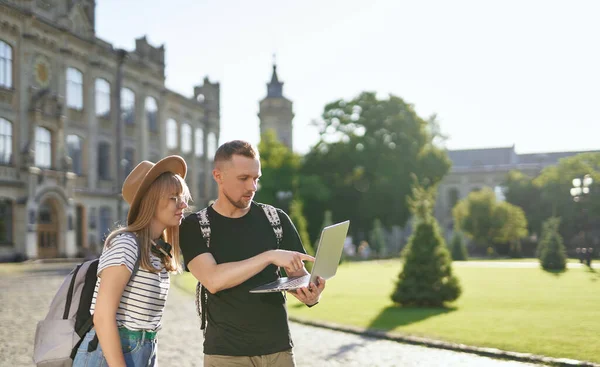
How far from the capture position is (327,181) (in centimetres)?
5522

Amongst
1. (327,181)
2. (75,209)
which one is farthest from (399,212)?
(75,209)

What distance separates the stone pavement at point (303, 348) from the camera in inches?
380

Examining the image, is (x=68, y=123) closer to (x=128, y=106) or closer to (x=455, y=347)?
(x=128, y=106)

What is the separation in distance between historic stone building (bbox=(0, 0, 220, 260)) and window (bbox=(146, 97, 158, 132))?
0.07m

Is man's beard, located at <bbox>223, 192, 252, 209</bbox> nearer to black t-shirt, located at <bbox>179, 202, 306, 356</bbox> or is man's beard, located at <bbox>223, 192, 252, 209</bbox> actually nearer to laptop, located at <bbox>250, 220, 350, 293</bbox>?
black t-shirt, located at <bbox>179, 202, 306, 356</bbox>

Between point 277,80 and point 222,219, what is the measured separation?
254 ft

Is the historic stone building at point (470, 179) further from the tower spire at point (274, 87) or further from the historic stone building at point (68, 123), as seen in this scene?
the historic stone building at point (68, 123)

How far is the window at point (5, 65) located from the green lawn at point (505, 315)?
76.4ft

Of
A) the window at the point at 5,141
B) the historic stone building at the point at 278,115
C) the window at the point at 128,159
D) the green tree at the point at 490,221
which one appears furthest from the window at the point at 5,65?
the historic stone building at the point at 278,115

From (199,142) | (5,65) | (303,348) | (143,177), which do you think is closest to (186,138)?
(199,142)

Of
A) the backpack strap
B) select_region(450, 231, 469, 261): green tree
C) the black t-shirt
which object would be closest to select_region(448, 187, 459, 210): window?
select_region(450, 231, 469, 261): green tree

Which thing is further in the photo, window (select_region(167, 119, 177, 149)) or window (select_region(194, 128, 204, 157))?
window (select_region(194, 128, 204, 157))

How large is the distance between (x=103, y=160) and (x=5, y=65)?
398 inches

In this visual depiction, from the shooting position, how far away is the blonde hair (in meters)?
3.56
